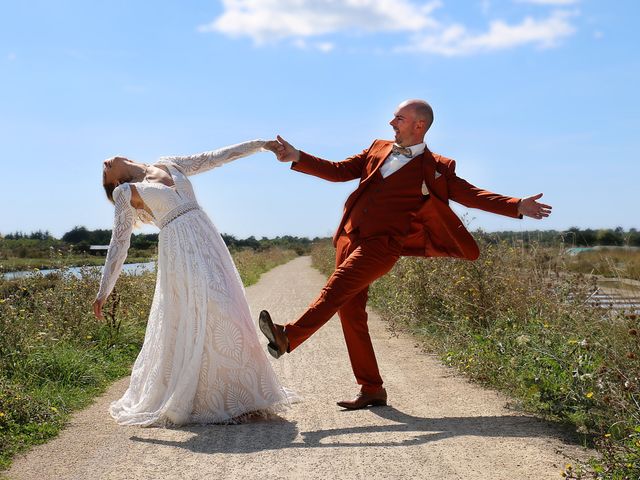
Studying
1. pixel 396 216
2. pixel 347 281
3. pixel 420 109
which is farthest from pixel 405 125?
pixel 347 281

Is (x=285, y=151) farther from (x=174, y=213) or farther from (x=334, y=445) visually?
(x=334, y=445)

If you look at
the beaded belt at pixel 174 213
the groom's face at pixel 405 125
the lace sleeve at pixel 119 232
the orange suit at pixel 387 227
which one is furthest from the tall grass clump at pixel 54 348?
the groom's face at pixel 405 125

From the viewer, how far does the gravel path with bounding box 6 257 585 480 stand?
181 inches

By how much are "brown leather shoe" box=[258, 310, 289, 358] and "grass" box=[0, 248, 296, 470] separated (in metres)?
1.68

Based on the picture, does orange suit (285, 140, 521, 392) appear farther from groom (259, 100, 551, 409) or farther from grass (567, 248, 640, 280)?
grass (567, 248, 640, 280)

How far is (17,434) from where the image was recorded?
5.55 m

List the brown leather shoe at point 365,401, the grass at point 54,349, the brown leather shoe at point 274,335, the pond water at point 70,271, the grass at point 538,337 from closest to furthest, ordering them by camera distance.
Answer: the grass at point 538,337 < the brown leather shoe at point 274,335 < the grass at point 54,349 < the brown leather shoe at point 365,401 < the pond water at point 70,271

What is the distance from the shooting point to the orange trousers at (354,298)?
591 cm

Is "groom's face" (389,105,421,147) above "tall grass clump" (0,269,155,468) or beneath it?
above

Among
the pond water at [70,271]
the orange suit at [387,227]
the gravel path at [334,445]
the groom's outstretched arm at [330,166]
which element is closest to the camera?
the gravel path at [334,445]

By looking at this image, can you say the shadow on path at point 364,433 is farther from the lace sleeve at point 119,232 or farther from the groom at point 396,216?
the lace sleeve at point 119,232

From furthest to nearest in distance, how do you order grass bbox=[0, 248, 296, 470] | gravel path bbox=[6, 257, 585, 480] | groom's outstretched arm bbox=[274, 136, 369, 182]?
groom's outstretched arm bbox=[274, 136, 369, 182], grass bbox=[0, 248, 296, 470], gravel path bbox=[6, 257, 585, 480]

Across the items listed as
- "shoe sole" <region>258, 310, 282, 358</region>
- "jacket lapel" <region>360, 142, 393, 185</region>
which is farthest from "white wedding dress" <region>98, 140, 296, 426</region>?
"jacket lapel" <region>360, 142, 393, 185</region>

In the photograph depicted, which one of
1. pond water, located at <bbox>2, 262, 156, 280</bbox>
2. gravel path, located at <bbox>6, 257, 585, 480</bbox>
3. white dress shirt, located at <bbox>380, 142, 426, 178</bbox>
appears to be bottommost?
gravel path, located at <bbox>6, 257, 585, 480</bbox>
